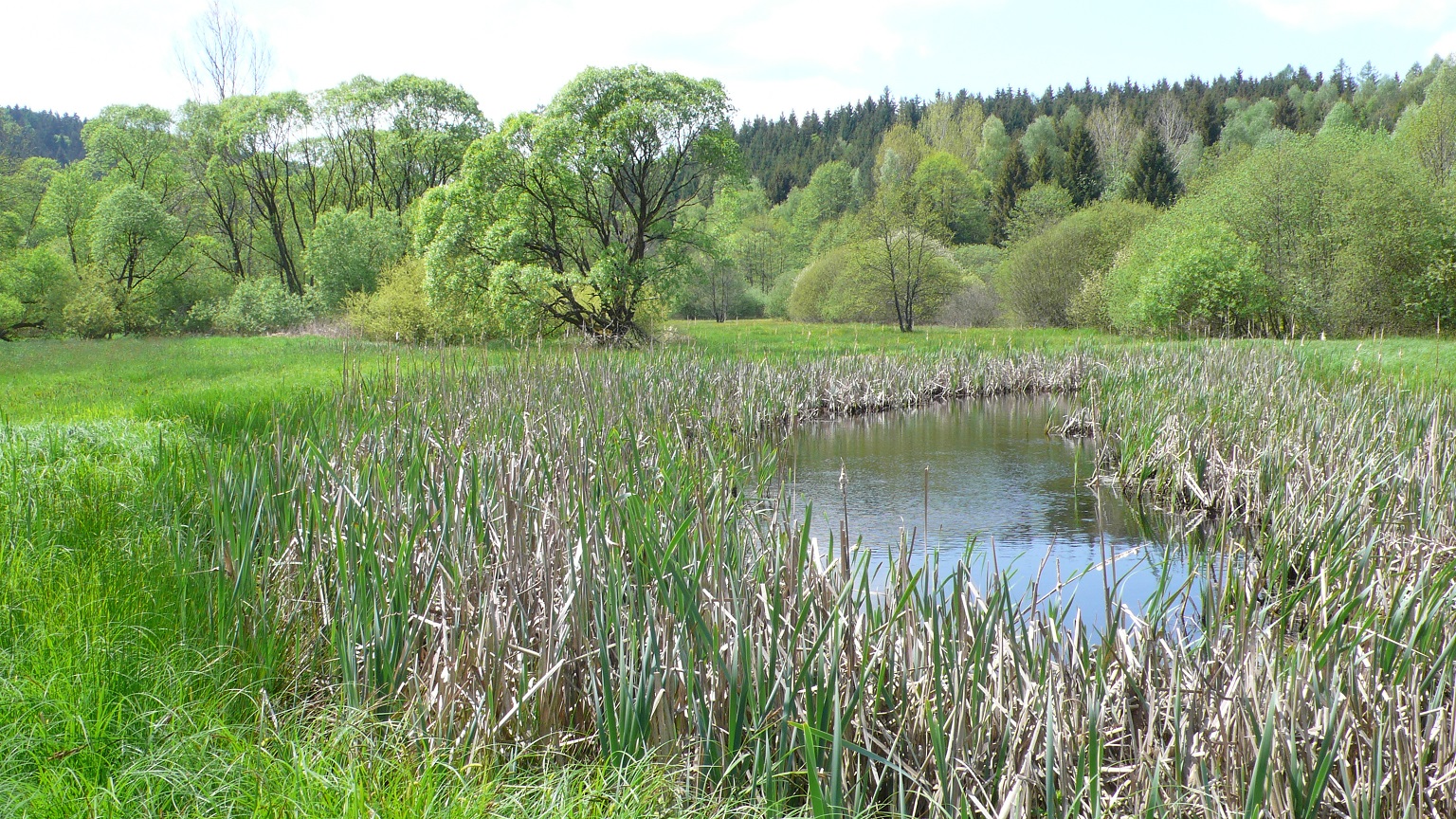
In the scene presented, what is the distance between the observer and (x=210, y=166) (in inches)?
1350

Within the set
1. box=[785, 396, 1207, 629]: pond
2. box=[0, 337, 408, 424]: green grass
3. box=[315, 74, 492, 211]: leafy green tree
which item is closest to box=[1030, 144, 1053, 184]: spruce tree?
box=[315, 74, 492, 211]: leafy green tree

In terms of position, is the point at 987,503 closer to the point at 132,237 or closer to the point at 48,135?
the point at 132,237

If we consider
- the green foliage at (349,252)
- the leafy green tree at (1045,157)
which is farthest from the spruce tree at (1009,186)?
the green foliage at (349,252)

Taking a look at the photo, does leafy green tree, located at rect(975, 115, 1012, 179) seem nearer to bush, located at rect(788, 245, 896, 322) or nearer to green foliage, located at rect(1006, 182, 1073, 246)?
green foliage, located at rect(1006, 182, 1073, 246)

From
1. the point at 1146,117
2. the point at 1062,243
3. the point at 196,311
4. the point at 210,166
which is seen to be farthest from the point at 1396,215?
the point at 1146,117

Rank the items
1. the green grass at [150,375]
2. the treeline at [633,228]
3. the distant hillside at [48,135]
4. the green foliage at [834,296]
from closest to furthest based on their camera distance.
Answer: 1. the green grass at [150,375]
2. the treeline at [633,228]
3. the green foliage at [834,296]
4. the distant hillside at [48,135]

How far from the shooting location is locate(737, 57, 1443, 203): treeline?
55.4m

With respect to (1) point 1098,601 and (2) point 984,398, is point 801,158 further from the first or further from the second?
(1) point 1098,601

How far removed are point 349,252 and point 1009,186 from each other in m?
33.7

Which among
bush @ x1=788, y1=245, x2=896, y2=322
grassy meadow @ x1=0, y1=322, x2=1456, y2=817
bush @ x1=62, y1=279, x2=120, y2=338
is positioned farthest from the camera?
bush @ x1=788, y1=245, x2=896, y2=322

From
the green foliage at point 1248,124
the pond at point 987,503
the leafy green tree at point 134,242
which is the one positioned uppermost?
the green foliage at point 1248,124

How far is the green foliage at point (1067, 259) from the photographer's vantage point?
2773cm

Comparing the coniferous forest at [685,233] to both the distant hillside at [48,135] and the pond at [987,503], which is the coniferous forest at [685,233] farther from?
the distant hillside at [48,135]

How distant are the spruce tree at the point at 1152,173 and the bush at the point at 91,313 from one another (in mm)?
39957
